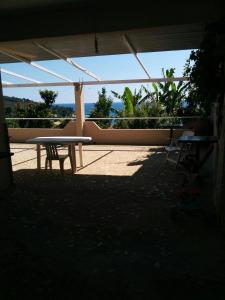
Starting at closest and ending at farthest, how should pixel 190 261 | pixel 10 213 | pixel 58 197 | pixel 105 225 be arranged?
pixel 190 261 < pixel 105 225 < pixel 10 213 < pixel 58 197

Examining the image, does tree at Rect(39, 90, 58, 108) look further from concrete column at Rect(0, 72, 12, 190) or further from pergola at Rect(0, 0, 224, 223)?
concrete column at Rect(0, 72, 12, 190)

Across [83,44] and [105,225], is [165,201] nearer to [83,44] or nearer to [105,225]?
[105,225]

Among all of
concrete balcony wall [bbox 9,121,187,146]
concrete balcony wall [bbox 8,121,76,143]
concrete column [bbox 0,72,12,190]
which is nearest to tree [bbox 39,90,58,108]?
concrete balcony wall [bbox 8,121,76,143]

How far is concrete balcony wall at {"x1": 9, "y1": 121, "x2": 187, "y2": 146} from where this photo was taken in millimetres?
10820

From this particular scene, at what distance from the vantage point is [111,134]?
11.4 metres

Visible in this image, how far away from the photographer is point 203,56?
3770 millimetres

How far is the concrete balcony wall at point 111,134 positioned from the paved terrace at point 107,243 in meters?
5.12

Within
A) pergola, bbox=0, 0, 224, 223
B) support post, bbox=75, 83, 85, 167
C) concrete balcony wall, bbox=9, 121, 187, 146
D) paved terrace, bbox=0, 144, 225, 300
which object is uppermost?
pergola, bbox=0, 0, 224, 223

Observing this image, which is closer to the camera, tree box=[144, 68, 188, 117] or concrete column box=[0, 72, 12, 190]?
concrete column box=[0, 72, 12, 190]

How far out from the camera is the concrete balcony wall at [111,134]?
1082 centimetres

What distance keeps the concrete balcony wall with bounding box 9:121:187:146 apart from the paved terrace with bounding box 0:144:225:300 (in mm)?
5123

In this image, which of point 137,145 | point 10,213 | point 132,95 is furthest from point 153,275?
point 132,95

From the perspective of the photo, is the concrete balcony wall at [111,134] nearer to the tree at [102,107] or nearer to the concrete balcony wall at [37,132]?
the concrete balcony wall at [37,132]

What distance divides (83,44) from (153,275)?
15.6 ft
